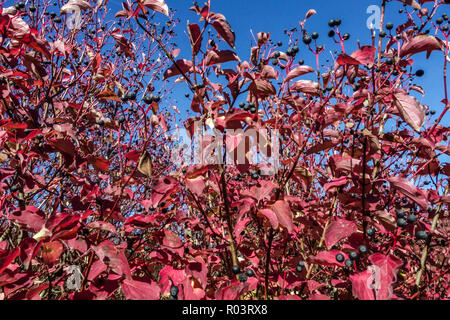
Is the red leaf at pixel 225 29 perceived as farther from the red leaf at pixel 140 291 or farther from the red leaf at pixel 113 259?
the red leaf at pixel 140 291

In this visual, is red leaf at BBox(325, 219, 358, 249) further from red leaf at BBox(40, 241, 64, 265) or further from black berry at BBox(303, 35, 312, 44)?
red leaf at BBox(40, 241, 64, 265)

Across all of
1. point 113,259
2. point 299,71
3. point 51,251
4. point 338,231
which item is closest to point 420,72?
point 299,71

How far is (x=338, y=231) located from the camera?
5.04ft

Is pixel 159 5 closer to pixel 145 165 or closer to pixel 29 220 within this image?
pixel 145 165

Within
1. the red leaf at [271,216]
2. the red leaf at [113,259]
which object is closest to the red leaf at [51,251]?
the red leaf at [113,259]

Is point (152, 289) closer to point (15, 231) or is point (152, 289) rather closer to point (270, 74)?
point (270, 74)

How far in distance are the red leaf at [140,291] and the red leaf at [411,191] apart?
1348 mm

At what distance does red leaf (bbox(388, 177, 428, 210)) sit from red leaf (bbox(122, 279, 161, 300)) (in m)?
1.35

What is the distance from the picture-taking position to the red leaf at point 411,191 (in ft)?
4.51

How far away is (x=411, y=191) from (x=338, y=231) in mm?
407

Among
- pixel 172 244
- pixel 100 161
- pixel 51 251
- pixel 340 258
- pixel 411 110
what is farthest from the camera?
pixel 100 161

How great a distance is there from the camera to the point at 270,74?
1679 mm
